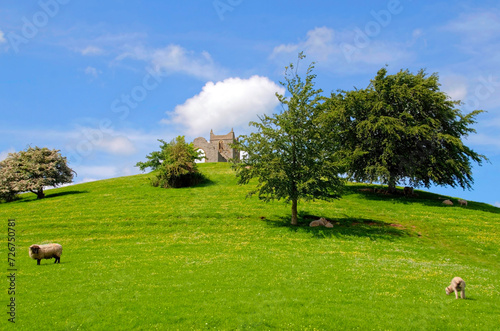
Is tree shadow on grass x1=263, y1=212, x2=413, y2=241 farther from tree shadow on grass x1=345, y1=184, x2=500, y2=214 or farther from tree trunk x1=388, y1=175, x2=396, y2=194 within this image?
tree trunk x1=388, y1=175, x2=396, y2=194

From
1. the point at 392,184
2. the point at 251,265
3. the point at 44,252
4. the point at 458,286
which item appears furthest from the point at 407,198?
the point at 44,252

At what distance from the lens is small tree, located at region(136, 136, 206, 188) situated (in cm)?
5719

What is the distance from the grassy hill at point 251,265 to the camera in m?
14.0

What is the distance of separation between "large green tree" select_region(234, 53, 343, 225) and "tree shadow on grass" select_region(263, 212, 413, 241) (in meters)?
1.96

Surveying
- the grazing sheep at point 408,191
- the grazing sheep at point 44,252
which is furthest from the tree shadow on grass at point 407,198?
the grazing sheep at point 44,252

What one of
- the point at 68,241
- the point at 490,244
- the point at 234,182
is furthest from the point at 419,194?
the point at 68,241

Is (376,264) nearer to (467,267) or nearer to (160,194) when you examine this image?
(467,267)

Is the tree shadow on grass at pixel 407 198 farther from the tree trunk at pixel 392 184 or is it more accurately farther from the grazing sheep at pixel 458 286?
the grazing sheep at pixel 458 286

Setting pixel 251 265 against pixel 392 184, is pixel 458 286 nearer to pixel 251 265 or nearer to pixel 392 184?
pixel 251 265

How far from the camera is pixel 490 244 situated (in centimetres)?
3103

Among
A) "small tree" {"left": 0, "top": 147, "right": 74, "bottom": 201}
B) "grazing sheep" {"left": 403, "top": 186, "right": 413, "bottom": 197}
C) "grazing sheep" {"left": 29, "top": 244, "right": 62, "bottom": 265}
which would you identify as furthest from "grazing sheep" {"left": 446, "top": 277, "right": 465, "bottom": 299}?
"small tree" {"left": 0, "top": 147, "right": 74, "bottom": 201}

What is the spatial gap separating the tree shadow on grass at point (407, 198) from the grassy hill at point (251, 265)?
2.41ft

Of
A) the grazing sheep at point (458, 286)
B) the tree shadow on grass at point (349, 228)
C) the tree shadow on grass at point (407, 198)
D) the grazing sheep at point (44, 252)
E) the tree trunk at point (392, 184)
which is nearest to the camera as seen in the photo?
the grazing sheep at point (458, 286)

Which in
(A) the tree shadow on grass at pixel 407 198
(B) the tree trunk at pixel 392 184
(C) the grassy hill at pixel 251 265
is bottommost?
(C) the grassy hill at pixel 251 265
